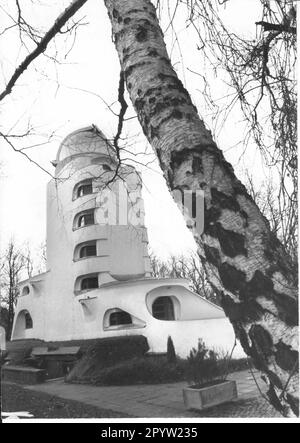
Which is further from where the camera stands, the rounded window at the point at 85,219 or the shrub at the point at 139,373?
the rounded window at the point at 85,219

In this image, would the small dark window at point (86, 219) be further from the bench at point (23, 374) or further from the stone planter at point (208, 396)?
the stone planter at point (208, 396)

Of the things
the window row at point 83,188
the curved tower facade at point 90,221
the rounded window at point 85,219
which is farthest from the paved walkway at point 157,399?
the window row at point 83,188

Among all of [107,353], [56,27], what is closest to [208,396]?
[107,353]

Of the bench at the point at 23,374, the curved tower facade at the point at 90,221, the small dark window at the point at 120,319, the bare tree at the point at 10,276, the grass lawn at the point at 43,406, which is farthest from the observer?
the small dark window at the point at 120,319

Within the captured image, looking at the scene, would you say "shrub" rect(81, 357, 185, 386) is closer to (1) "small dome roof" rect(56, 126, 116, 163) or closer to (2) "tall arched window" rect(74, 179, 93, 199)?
(2) "tall arched window" rect(74, 179, 93, 199)

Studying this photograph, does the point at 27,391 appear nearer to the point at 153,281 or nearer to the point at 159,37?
the point at 153,281

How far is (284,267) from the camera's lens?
72cm

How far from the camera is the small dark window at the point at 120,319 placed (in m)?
2.76

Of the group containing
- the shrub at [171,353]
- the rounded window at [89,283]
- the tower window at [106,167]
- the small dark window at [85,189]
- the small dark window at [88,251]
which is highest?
the tower window at [106,167]

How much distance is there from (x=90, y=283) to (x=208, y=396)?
4.27ft

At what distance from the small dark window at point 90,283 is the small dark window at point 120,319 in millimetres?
239

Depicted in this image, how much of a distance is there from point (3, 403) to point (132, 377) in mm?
882

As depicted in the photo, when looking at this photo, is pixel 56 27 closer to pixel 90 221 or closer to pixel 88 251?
pixel 90 221
